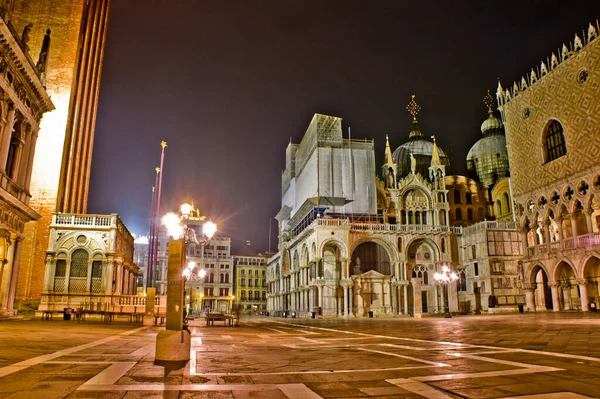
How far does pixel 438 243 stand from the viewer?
49188 mm

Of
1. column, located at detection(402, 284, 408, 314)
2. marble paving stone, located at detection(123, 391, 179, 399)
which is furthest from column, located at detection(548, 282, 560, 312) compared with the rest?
marble paving stone, located at detection(123, 391, 179, 399)

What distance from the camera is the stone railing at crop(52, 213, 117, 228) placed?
30984mm

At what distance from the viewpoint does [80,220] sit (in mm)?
31594

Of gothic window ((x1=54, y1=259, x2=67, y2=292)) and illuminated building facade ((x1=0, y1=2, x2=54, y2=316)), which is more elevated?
illuminated building facade ((x1=0, y1=2, x2=54, y2=316))

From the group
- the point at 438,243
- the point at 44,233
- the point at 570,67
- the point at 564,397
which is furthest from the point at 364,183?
the point at 564,397

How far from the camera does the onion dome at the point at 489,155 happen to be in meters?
63.0

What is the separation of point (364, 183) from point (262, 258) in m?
49.2

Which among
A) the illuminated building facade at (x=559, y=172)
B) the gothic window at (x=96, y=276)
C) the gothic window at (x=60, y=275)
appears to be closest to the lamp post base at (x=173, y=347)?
the gothic window at (x=96, y=276)

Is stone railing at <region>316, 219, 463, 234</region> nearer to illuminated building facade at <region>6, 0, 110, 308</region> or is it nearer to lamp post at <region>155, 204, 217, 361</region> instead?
illuminated building facade at <region>6, 0, 110, 308</region>

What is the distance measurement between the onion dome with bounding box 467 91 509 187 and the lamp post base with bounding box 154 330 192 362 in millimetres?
61446

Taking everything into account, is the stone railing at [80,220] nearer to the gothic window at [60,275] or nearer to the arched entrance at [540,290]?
the gothic window at [60,275]

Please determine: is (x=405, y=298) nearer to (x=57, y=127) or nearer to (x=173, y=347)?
(x=57, y=127)

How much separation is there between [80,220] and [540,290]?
42192 millimetres

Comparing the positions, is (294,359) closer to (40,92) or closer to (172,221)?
(172,221)
